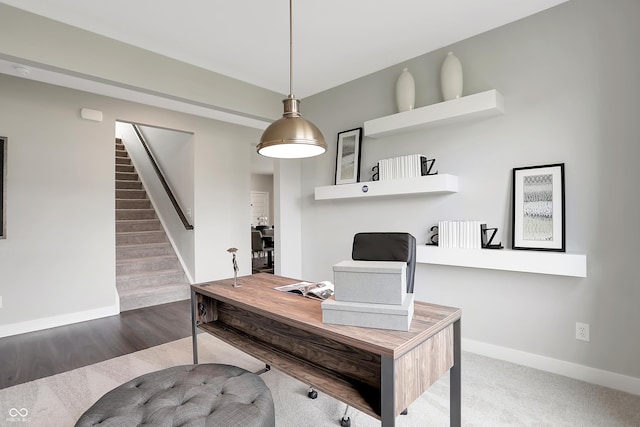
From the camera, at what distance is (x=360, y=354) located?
4.99 ft

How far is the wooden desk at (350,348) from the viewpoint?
3.92 feet

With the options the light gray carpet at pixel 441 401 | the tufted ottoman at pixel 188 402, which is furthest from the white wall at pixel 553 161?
the tufted ottoman at pixel 188 402

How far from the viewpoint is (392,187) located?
301 centimetres

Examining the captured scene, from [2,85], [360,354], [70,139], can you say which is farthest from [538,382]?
[2,85]

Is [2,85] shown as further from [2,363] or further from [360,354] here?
[360,354]

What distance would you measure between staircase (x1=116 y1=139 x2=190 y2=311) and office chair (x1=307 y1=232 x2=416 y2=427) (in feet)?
9.97

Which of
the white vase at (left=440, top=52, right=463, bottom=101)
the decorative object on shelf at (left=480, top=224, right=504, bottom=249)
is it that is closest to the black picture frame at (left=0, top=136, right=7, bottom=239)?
the white vase at (left=440, top=52, right=463, bottom=101)

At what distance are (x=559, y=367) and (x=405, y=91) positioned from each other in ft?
8.15

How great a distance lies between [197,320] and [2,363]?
174 cm

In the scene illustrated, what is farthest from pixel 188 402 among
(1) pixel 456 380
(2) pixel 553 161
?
(2) pixel 553 161

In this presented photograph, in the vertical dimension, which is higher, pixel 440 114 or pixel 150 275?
pixel 440 114

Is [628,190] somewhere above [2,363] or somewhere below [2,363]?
above

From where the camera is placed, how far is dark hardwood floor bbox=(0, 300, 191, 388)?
101 inches

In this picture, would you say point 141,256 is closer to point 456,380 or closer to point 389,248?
point 389,248
